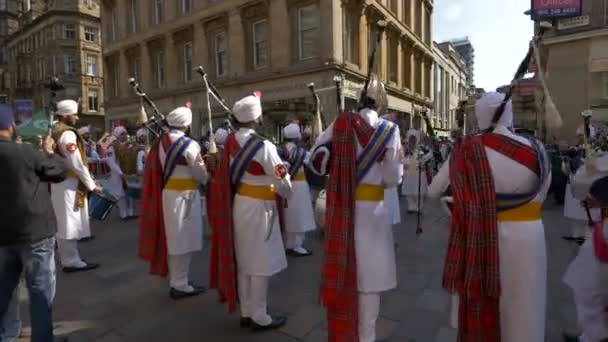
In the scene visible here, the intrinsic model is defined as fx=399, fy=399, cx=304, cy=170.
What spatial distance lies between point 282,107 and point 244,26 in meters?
4.65

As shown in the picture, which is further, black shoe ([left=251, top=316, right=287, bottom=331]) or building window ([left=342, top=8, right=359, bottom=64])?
building window ([left=342, top=8, right=359, bottom=64])

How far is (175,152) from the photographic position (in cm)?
412

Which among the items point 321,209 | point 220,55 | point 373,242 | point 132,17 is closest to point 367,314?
point 373,242

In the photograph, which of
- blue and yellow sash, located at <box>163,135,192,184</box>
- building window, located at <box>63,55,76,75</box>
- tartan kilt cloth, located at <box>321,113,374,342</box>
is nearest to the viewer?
tartan kilt cloth, located at <box>321,113,374,342</box>

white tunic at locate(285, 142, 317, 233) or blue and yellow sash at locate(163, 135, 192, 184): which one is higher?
blue and yellow sash at locate(163, 135, 192, 184)

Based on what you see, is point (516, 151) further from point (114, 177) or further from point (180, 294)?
point (114, 177)

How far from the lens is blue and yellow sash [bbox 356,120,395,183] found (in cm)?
285

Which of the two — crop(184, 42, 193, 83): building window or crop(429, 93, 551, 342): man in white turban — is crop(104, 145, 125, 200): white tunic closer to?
crop(429, 93, 551, 342): man in white turban

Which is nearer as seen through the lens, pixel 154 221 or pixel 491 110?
pixel 491 110

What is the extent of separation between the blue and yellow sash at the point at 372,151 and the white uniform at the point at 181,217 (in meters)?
1.92

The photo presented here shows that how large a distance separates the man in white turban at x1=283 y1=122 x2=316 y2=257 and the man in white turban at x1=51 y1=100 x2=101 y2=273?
261 cm

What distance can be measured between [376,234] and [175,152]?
2.32 metres

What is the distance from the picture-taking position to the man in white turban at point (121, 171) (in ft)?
28.1

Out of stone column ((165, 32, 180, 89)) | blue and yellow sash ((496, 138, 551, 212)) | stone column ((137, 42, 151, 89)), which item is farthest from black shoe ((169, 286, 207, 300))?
stone column ((137, 42, 151, 89))
